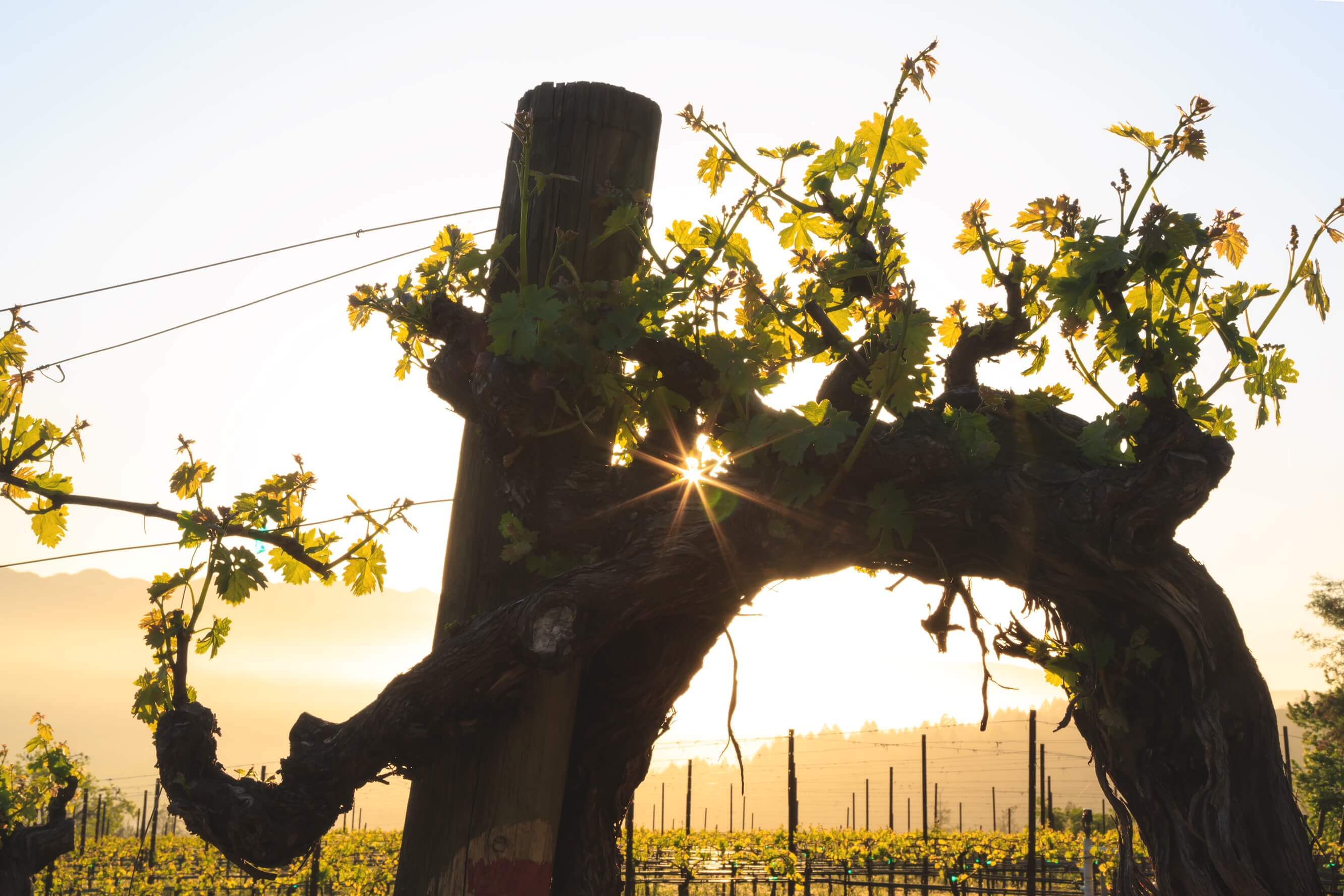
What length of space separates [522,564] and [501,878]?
0.75 m

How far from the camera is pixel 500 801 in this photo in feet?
8.04

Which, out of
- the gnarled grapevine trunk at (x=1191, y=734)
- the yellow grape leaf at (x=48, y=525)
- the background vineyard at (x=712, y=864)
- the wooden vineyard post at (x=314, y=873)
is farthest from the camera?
the background vineyard at (x=712, y=864)

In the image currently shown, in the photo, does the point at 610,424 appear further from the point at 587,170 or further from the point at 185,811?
the point at 185,811

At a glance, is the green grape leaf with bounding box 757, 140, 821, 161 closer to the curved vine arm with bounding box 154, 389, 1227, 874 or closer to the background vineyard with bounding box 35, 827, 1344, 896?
the curved vine arm with bounding box 154, 389, 1227, 874

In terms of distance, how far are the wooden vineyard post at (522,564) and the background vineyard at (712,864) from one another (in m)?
12.0

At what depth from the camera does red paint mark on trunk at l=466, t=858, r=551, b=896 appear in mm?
2387

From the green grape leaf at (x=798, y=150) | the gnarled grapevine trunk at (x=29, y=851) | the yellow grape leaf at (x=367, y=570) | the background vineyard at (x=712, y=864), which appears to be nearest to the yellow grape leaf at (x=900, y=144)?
the green grape leaf at (x=798, y=150)

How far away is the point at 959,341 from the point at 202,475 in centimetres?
216

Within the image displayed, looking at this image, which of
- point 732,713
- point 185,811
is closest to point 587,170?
point 732,713

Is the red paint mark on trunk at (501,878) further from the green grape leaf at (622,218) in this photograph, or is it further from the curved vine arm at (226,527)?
the green grape leaf at (622,218)

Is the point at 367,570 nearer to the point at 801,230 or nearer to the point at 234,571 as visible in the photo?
the point at 234,571

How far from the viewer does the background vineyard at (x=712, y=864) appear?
15984mm

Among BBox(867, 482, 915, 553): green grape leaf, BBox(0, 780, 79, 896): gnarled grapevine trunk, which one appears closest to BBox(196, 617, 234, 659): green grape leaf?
BBox(867, 482, 915, 553): green grape leaf

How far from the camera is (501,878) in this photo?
2.39 meters
